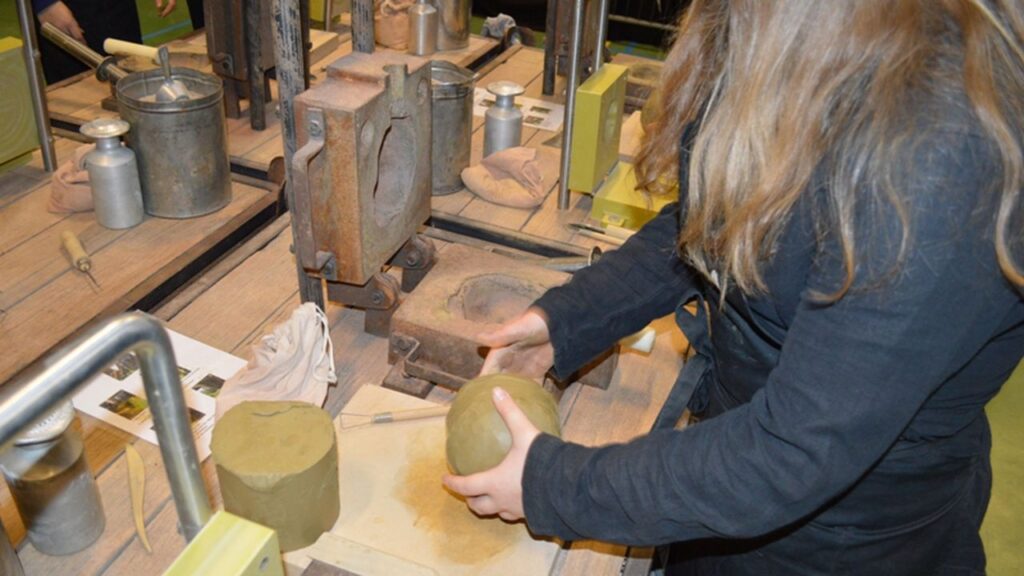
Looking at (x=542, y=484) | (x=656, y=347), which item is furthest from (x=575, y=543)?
(x=656, y=347)

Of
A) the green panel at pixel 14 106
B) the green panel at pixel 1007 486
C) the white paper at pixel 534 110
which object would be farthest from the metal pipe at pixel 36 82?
the green panel at pixel 1007 486

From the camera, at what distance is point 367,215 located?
147 cm

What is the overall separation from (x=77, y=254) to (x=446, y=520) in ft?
3.66

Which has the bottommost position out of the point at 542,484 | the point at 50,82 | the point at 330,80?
the point at 50,82

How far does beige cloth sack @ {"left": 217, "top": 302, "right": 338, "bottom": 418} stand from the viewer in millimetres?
1458

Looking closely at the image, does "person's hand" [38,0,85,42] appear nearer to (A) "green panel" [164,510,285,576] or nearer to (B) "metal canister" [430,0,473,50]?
(B) "metal canister" [430,0,473,50]

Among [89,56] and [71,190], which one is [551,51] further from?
[71,190]

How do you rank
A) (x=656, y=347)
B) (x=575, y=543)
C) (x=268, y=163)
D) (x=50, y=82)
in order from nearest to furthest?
(x=575, y=543) < (x=656, y=347) < (x=268, y=163) < (x=50, y=82)

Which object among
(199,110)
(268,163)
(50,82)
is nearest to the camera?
(199,110)

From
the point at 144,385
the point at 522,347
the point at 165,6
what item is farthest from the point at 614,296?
the point at 165,6

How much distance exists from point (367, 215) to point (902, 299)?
0.92 metres

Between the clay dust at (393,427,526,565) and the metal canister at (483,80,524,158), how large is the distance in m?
1.21

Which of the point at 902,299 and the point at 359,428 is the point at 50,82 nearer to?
the point at 359,428

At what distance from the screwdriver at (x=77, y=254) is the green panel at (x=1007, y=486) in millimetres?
2182
